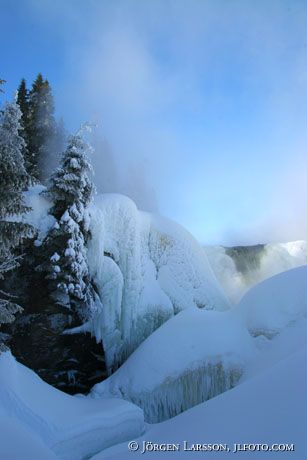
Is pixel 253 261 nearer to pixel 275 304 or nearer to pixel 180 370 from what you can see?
pixel 275 304

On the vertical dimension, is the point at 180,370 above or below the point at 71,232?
below

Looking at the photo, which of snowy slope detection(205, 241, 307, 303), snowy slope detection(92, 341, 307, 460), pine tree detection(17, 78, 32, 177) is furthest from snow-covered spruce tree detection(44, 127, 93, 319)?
snowy slope detection(205, 241, 307, 303)

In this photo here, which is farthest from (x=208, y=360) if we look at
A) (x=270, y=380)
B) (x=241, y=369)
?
(x=270, y=380)

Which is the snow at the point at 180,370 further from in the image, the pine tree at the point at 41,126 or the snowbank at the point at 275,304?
the pine tree at the point at 41,126

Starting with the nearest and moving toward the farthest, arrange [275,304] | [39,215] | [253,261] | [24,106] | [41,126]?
[275,304] → [39,215] → [24,106] → [253,261] → [41,126]

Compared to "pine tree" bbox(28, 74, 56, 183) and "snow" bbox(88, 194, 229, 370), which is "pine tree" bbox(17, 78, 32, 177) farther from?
"snow" bbox(88, 194, 229, 370)

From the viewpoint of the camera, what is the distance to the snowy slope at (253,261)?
23.0 m

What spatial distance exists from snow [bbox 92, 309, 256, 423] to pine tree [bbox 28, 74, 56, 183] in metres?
13.6

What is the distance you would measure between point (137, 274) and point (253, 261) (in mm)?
13849

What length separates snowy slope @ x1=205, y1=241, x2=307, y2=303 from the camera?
23.0 m

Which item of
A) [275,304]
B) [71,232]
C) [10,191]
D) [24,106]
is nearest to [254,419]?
[10,191]

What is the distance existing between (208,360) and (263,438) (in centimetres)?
599

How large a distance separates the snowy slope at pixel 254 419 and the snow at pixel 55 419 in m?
0.81

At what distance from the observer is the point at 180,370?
9.66 m
